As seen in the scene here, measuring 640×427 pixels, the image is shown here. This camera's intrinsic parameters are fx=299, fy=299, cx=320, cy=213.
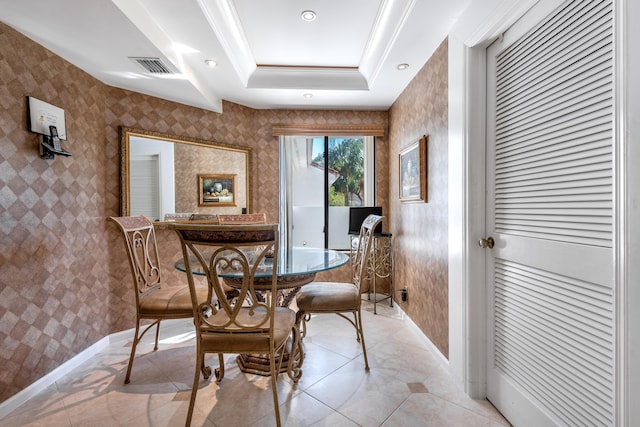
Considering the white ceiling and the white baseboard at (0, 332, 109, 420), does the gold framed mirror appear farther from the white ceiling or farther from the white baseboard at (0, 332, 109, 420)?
the white baseboard at (0, 332, 109, 420)

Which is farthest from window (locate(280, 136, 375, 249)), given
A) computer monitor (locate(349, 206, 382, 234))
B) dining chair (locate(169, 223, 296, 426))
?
dining chair (locate(169, 223, 296, 426))

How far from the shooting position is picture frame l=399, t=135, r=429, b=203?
2535 mm

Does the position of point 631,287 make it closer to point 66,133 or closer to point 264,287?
point 264,287

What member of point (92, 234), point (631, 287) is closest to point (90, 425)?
point (92, 234)

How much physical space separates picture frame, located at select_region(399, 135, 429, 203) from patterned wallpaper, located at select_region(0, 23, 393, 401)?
212cm

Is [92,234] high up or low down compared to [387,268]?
up

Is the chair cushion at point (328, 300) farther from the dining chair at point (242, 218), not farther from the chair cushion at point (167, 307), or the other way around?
the dining chair at point (242, 218)

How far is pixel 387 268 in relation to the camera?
3.65 metres

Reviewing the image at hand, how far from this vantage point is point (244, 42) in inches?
96.4

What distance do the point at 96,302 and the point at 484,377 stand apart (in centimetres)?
289

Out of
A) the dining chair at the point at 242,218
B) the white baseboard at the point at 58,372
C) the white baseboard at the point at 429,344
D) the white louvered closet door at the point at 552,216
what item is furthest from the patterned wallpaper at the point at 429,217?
the white baseboard at the point at 58,372

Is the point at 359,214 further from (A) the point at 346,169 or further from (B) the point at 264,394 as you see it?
(B) the point at 264,394

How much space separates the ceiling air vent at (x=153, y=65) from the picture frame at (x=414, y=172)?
6.94ft

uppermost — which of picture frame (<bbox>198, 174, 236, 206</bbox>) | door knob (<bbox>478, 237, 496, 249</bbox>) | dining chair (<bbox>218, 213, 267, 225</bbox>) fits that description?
picture frame (<bbox>198, 174, 236, 206</bbox>)
